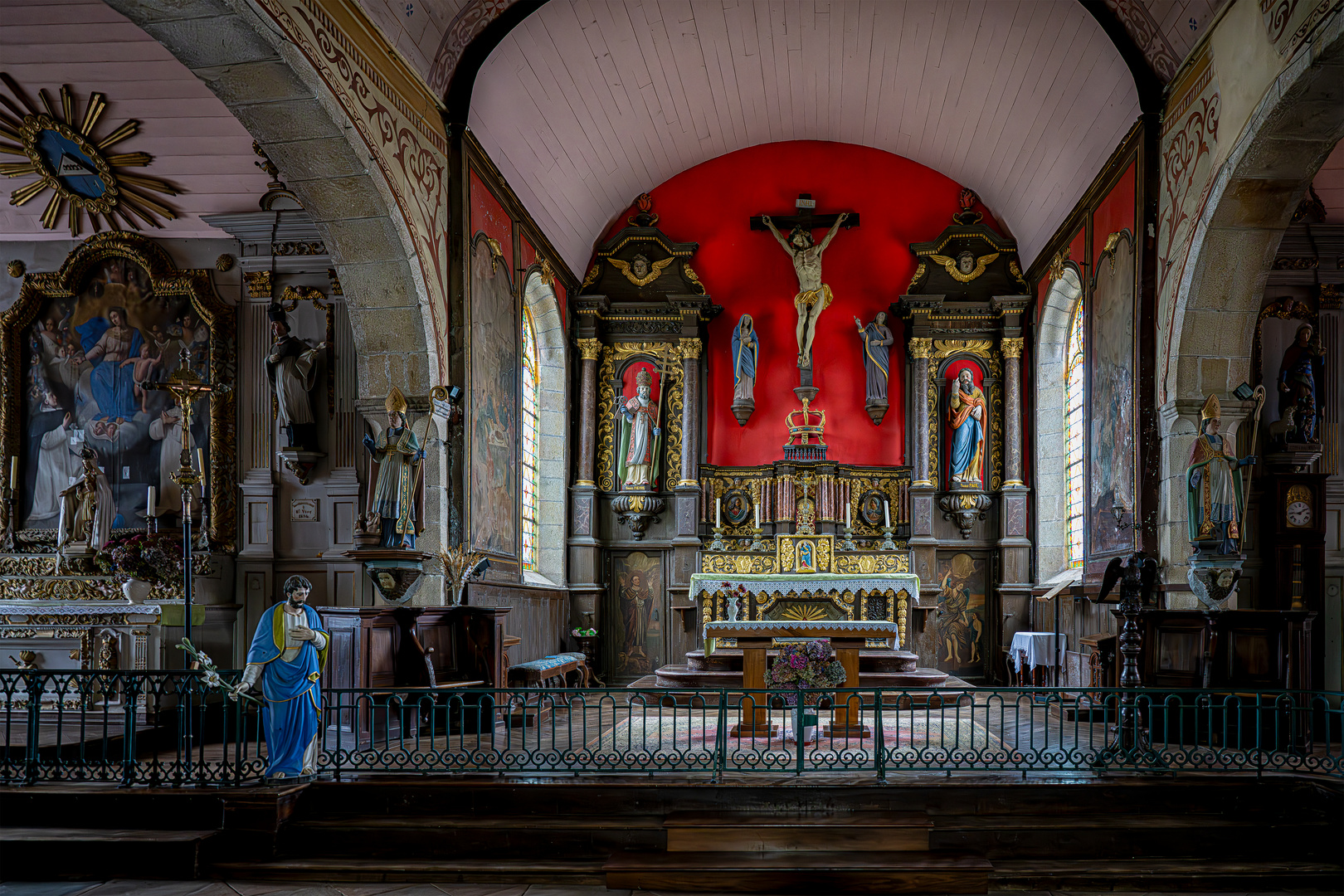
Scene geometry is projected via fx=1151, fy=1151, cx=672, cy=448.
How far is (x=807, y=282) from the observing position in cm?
1478

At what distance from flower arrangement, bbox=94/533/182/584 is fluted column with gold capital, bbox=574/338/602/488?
5.40 m

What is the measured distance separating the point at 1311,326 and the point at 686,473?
23.6 ft

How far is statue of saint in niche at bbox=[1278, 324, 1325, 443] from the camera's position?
9836 millimetres

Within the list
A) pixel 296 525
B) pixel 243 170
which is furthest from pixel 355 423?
pixel 243 170

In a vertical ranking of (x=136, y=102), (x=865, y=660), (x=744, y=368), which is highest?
(x=136, y=102)

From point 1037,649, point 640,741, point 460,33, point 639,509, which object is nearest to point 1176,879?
point 640,741

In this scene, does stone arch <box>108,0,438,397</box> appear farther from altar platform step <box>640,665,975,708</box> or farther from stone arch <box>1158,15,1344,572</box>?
stone arch <box>1158,15,1344,572</box>

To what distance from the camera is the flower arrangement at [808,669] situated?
866 centimetres

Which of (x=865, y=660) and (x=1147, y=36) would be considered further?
(x=865, y=660)

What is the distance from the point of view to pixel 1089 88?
11.0 m

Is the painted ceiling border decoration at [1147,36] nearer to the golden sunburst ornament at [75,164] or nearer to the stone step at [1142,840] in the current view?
the stone step at [1142,840]

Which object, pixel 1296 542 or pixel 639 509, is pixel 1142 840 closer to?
pixel 1296 542

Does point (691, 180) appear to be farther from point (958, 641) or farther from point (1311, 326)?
point (1311, 326)

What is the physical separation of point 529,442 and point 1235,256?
8.22m
